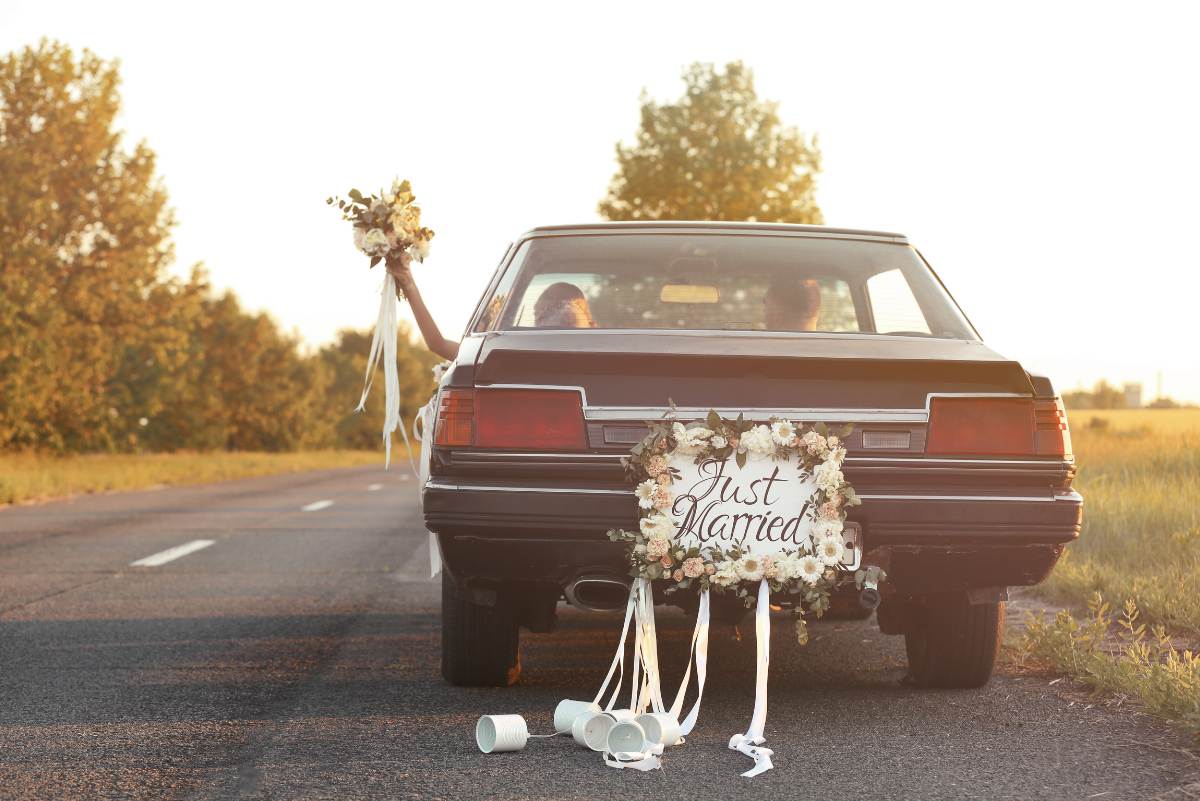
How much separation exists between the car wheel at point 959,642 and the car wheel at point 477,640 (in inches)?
60.7

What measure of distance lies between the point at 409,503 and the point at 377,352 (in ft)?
41.9

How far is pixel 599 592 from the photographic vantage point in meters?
4.35

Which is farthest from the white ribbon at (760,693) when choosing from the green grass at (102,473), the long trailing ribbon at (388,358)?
the green grass at (102,473)

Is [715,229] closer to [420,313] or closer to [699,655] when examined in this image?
[420,313]

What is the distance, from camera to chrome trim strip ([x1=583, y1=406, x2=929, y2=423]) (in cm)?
415

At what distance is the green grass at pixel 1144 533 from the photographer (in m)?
6.54

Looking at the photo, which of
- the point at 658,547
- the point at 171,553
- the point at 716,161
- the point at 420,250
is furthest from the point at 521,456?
the point at 716,161

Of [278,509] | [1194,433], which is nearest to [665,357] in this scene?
[1194,433]

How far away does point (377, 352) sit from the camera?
566cm

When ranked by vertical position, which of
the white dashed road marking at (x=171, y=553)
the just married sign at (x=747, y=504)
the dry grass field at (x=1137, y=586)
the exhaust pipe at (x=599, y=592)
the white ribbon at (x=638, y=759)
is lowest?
the white dashed road marking at (x=171, y=553)

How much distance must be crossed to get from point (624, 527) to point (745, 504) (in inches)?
14.7

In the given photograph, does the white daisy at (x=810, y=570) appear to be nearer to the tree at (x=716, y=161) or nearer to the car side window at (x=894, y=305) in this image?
the car side window at (x=894, y=305)

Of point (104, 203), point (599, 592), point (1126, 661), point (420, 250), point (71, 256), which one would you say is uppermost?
point (104, 203)

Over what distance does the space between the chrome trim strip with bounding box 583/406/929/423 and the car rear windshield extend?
1051 mm
